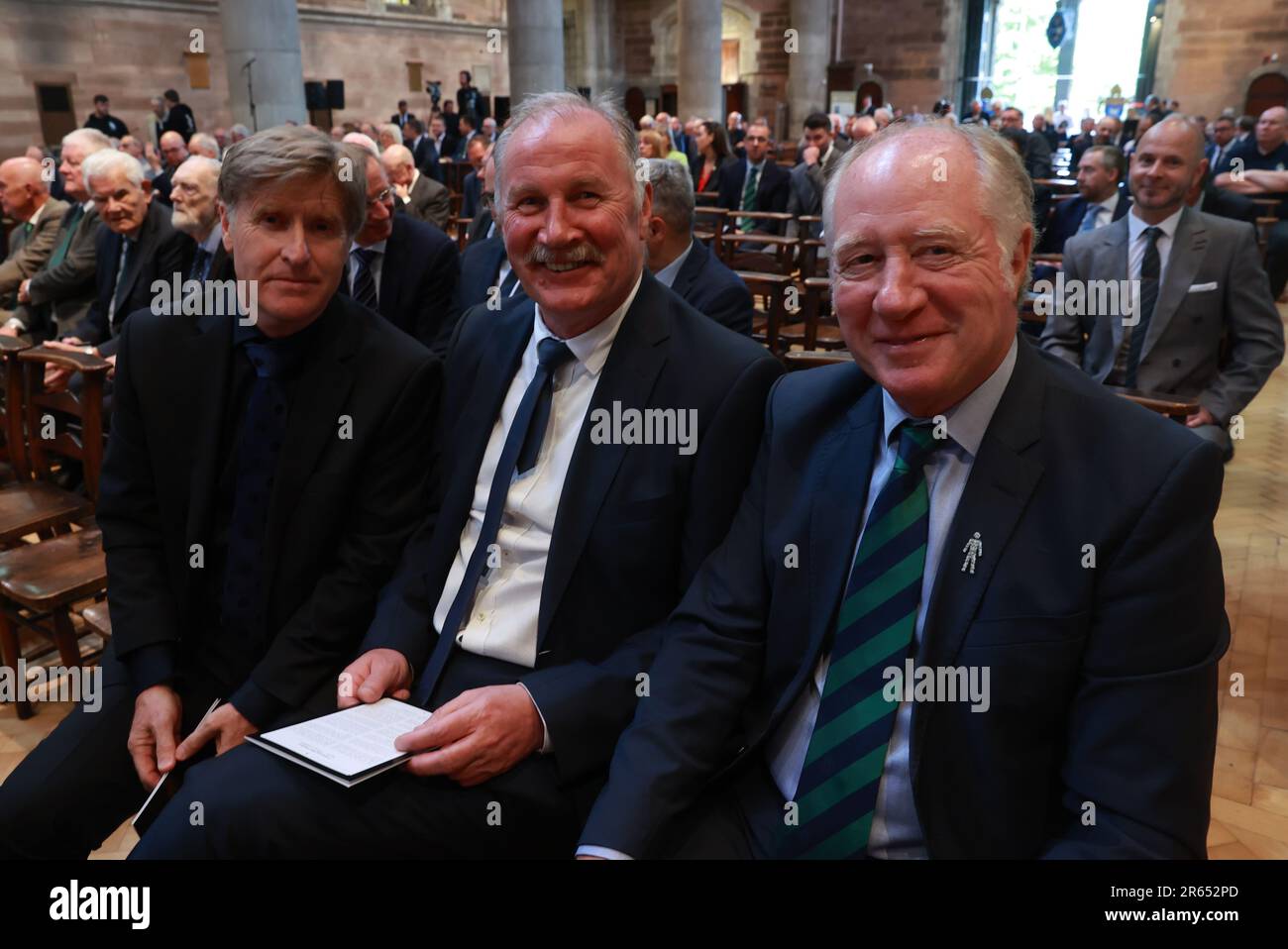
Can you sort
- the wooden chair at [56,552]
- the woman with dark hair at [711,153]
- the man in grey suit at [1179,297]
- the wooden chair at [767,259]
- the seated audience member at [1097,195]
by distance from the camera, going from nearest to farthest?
the wooden chair at [56,552]
the man in grey suit at [1179,297]
the seated audience member at [1097,195]
the wooden chair at [767,259]
the woman with dark hair at [711,153]

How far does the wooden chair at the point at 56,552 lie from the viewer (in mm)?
2768

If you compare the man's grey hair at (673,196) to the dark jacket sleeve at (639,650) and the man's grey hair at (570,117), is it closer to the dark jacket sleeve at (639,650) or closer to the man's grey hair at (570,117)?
the man's grey hair at (570,117)

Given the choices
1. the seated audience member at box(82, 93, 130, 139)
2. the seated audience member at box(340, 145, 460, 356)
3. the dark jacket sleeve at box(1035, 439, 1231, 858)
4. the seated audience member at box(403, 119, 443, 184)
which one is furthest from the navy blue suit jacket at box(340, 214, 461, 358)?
the seated audience member at box(82, 93, 130, 139)

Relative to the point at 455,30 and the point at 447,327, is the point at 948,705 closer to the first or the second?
the point at 447,327

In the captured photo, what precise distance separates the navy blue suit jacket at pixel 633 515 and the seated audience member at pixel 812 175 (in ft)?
18.5

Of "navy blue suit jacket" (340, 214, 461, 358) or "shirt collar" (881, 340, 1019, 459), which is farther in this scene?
"navy blue suit jacket" (340, 214, 461, 358)

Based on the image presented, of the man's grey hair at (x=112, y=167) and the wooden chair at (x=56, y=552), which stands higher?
the man's grey hair at (x=112, y=167)

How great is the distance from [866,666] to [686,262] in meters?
2.75

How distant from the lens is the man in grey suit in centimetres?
346

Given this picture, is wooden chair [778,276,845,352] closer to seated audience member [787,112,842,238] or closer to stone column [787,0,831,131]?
seated audience member [787,112,842,238]

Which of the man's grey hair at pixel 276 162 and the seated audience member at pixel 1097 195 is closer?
the man's grey hair at pixel 276 162

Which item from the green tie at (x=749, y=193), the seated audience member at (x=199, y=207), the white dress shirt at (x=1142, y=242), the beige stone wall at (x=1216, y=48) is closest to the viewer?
the white dress shirt at (x=1142, y=242)

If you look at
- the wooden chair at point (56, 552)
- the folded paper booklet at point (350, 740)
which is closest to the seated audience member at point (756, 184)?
the wooden chair at point (56, 552)
